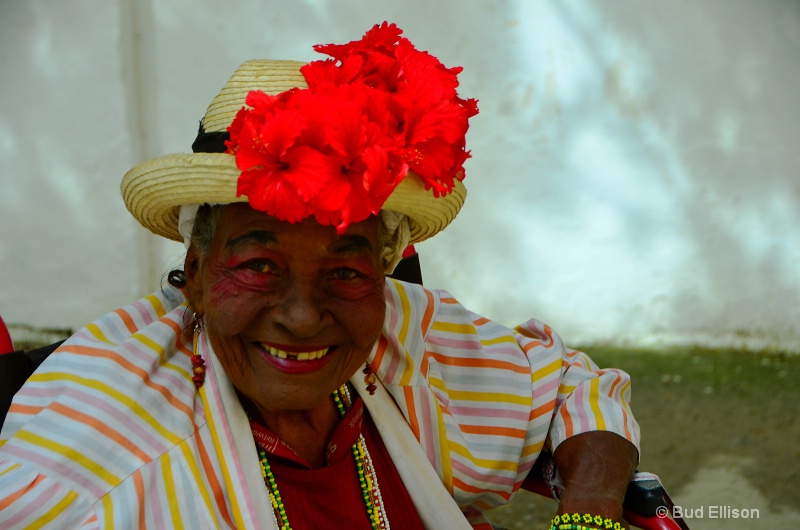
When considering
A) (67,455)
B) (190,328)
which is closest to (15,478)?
(67,455)

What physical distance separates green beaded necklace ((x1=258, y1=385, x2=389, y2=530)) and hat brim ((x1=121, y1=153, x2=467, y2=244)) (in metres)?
0.49

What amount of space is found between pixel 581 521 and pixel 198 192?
118 cm

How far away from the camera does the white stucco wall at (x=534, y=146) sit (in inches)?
191

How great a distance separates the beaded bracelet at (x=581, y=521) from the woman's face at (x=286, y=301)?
24.6 inches

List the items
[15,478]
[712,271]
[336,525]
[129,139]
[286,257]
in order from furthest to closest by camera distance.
A: 1. [712,271]
2. [129,139]
3. [336,525]
4. [286,257]
5. [15,478]

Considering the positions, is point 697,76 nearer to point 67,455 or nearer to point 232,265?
point 232,265

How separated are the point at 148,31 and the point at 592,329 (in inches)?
118

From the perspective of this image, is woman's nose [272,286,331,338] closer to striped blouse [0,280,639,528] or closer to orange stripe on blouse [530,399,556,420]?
striped blouse [0,280,639,528]

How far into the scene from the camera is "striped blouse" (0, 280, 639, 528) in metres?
1.95

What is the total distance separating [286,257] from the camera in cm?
209

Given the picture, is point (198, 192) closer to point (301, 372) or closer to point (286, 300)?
point (286, 300)

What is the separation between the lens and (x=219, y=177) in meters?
1.98

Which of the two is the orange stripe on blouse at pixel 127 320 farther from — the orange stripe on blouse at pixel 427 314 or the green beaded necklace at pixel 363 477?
the orange stripe on blouse at pixel 427 314

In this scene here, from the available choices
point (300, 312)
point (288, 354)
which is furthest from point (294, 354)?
point (300, 312)
